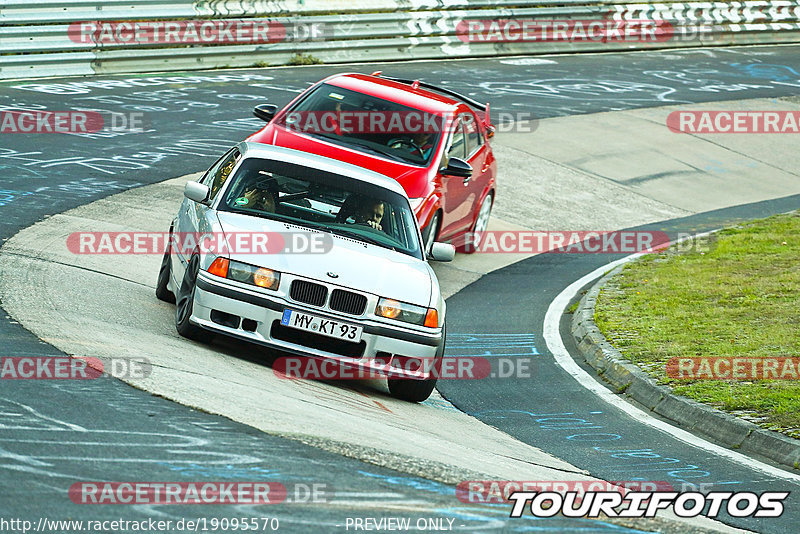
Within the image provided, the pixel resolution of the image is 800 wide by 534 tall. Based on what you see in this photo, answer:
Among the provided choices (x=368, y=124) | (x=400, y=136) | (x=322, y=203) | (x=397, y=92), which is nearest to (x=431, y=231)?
(x=400, y=136)

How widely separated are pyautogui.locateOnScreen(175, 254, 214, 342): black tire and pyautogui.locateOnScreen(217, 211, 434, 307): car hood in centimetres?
35

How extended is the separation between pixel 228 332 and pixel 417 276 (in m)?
1.49

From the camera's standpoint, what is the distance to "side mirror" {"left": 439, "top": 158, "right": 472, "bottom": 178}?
13.0 metres

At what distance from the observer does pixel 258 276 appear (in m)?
8.21

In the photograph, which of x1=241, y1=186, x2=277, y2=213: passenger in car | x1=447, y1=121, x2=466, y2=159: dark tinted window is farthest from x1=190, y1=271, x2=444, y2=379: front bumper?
x1=447, y1=121, x2=466, y2=159: dark tinted window

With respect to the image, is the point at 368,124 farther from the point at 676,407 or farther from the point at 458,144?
the point at 676,407

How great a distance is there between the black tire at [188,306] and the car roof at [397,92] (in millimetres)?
5475

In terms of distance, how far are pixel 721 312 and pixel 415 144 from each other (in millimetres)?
3800

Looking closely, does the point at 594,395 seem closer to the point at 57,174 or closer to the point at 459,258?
the point at 459,258

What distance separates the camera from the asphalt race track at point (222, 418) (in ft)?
17.9

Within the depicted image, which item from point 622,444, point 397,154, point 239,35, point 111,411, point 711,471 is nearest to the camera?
point 111,411

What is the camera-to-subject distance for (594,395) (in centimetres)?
1012

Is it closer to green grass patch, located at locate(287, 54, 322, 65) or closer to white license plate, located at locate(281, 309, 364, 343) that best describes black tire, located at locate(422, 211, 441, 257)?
white license plate, located at locate(281, 309, 364, 343)

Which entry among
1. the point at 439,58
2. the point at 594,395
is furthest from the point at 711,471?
the point at 439,58
